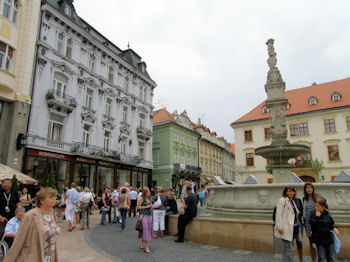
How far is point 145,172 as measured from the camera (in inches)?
1282

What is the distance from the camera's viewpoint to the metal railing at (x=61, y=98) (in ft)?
68.7

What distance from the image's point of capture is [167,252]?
6664 mm

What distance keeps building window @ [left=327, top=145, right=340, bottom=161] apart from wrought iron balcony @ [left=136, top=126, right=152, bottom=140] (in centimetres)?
2392

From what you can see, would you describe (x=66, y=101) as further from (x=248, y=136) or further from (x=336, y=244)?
(x=248, y=136)

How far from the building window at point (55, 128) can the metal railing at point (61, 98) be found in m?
1.35

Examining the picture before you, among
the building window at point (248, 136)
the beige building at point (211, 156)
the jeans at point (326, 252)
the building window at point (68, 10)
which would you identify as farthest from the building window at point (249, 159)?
the jeans at point (326, 252)

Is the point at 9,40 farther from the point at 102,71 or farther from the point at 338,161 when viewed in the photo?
the point at 338,161

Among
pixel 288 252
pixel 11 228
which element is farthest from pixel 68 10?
pixel 288 252

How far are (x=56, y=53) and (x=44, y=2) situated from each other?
4057 mm

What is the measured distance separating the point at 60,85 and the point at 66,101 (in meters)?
1.59

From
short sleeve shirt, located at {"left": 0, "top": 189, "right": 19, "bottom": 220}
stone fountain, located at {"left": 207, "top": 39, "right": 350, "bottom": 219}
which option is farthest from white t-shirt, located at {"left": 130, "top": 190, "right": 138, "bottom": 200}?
short sleeve shirt, located at {"left": 0, "top": 189, "right": 19, "bottom": 220}

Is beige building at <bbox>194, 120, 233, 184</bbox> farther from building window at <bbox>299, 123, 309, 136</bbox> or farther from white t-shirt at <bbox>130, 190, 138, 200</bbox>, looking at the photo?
white t-shirt at <bbox>130, 190, 138, 200</bbox>

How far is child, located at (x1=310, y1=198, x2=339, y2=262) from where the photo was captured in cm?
443

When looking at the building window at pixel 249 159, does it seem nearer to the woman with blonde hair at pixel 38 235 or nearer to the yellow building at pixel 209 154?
the yellow building at pixel 209 154
